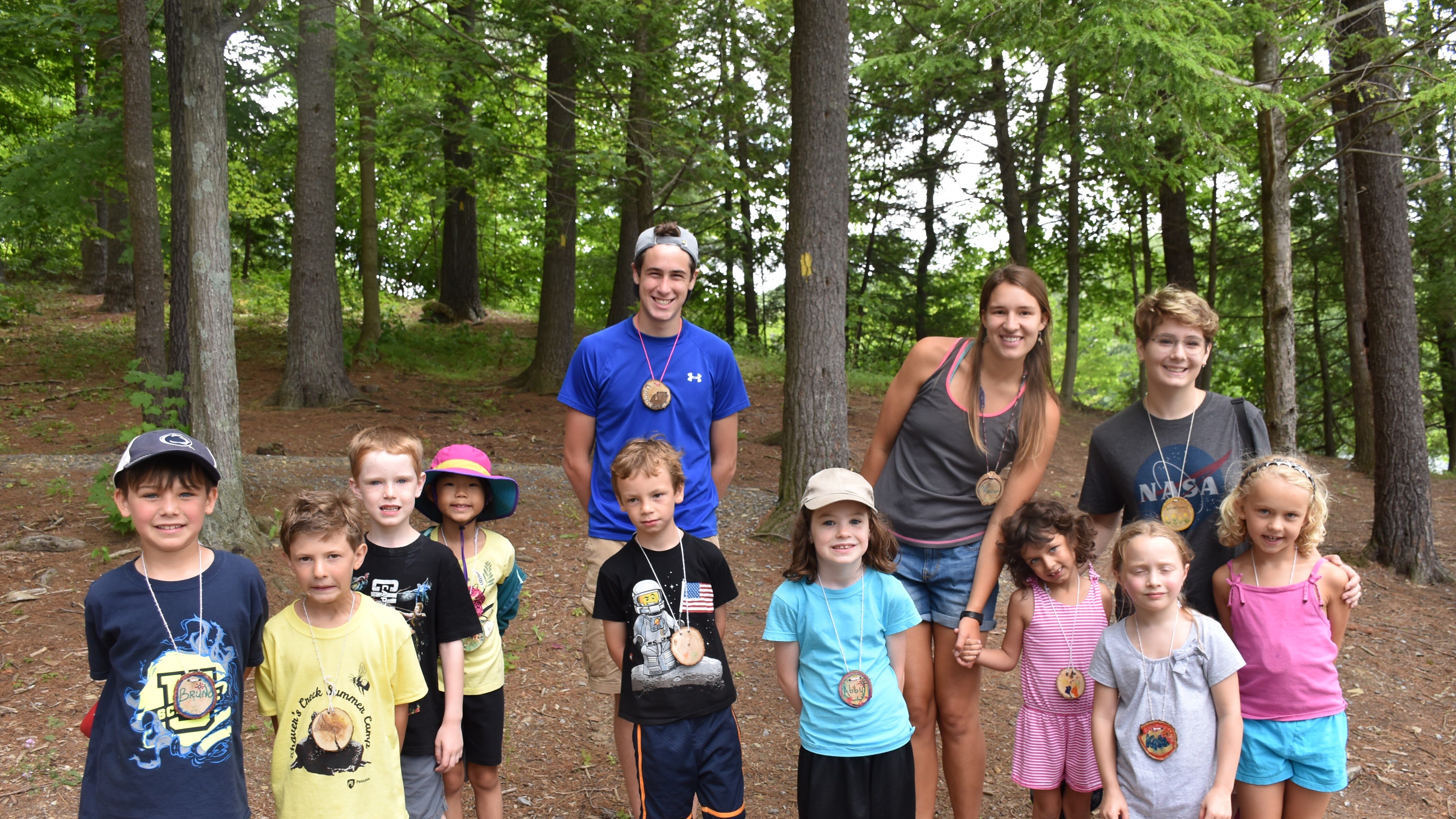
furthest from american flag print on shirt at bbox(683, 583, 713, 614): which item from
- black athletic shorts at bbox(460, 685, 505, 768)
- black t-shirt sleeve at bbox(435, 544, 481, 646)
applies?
black athletic shorts at bbox(460, 685, 505, 768)

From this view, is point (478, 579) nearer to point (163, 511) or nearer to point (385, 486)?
point (385, 486)

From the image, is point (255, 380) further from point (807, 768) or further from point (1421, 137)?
point (1421, 137)

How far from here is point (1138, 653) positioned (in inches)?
105

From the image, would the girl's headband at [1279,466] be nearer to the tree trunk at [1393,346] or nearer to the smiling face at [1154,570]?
the smiling face at [1154,570]

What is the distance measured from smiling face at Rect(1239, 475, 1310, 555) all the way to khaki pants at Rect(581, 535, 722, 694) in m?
1.71

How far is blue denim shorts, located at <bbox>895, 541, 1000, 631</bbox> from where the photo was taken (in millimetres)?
3074

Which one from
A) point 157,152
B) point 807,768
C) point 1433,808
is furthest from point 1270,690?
point 157,152

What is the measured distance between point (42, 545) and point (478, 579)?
467 centimetres

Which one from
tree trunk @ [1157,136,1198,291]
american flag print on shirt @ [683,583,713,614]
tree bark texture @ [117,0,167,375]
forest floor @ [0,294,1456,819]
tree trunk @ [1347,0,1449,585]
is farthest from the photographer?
tree trunk @ [1157,136,1198,291]

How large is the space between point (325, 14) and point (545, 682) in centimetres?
1103

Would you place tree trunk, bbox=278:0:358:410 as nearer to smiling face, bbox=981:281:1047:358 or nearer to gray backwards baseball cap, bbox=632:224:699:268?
gray backwards baseball cap, bbox=632:224:699:268

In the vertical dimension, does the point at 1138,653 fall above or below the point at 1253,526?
below

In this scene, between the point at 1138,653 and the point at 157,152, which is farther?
the point at 157,152

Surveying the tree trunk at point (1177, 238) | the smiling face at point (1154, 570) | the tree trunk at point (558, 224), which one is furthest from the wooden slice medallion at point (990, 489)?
A: the tree trunk at point (1177, 238)
